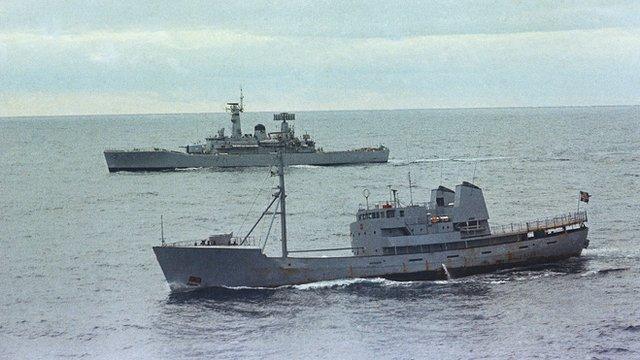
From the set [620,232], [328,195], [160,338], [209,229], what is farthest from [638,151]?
[160,338]

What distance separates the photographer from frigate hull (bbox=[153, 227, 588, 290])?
162 ft

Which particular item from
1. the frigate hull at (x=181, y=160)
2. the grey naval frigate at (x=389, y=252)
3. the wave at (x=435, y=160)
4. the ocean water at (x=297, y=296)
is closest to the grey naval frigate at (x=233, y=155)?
the frigate hull at (x=181, y=160)

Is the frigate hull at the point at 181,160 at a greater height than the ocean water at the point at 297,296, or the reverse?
the frigate hull at the point at 181,160

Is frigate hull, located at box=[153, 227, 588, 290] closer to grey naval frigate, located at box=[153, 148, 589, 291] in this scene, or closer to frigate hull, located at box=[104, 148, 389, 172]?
grey naval frigate, located at box=[153, 148, 589, 291]

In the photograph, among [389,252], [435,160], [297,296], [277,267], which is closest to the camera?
[297,296]

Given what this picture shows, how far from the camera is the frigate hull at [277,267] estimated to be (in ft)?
162

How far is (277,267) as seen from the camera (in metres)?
49.7

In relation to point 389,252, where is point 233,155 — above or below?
above

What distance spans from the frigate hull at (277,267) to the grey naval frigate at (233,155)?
75.7 metres

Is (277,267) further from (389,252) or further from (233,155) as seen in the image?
(233,155)

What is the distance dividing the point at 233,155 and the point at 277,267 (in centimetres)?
7933

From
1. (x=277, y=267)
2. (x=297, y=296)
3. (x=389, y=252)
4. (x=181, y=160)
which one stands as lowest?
(x=297, y=296)

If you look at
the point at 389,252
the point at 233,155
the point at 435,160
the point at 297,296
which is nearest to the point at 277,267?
the point at 297,296

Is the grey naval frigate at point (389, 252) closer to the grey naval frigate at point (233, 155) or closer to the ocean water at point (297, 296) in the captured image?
the ocean water at point (297, 296)
